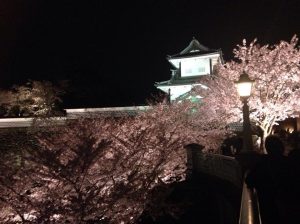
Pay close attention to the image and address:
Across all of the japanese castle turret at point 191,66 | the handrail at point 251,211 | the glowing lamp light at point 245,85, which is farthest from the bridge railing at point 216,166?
the japanese castle turret at point 191,66

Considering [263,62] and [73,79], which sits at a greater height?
[73,79]

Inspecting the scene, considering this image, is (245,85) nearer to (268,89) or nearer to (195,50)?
(268,89)

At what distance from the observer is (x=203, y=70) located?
33781 mm

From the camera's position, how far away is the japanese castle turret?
32594 millimetres

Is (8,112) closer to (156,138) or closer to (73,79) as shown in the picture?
(73,79)

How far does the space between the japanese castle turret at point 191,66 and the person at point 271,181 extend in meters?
28.2

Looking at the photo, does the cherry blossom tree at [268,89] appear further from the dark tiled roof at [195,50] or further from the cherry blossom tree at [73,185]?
the cherry blossom tree at [73,185]

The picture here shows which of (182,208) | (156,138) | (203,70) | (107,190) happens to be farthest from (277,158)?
(203,70)

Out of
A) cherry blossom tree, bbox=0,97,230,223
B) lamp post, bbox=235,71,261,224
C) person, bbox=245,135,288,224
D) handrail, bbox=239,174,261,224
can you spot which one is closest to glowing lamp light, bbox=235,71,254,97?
lamp post, bbox=235,71,261,224

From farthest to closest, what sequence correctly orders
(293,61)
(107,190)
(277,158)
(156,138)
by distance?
(293,61), (156,138), (107,190), (277,158)

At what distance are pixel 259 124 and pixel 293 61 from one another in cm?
476

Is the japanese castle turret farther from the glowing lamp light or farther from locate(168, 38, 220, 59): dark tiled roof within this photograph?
the glowing lamp light

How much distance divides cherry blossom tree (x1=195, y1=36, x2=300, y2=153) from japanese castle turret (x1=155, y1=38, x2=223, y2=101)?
9243mm

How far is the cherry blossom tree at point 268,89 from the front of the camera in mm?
21672
